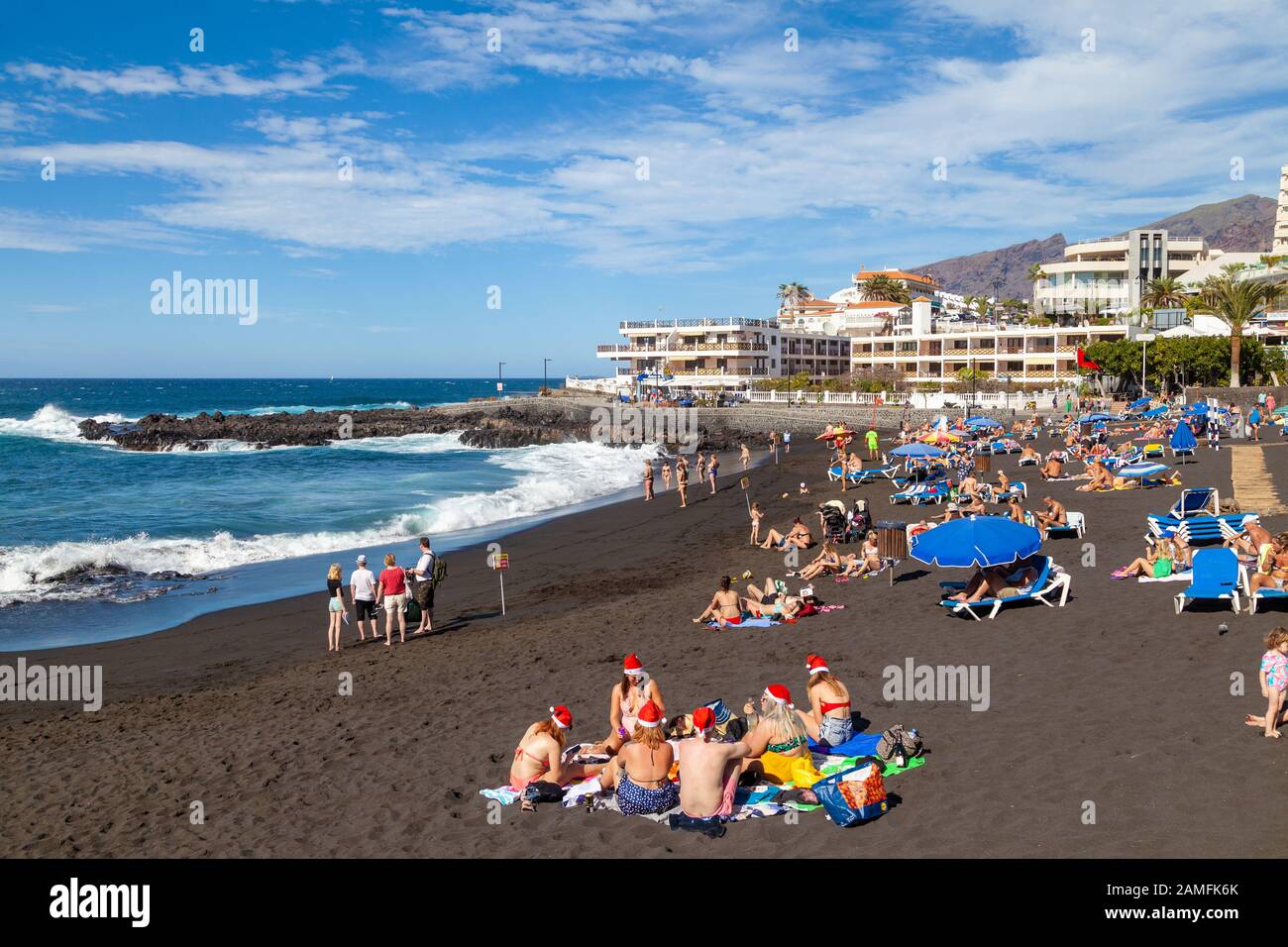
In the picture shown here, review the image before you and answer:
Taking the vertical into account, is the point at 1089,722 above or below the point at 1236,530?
below

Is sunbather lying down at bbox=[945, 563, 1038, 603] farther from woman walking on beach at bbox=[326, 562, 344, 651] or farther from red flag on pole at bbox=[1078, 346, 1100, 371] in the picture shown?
red flag on pole at bbox=[1078, 346, 1100, 371]

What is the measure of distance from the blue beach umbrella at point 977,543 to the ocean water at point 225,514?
13.2m

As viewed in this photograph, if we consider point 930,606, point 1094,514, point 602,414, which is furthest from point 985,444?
point 602,414

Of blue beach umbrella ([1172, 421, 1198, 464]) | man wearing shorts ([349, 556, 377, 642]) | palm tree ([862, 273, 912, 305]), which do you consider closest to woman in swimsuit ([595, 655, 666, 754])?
man wearing shorts ([349, 556, 377, 642])

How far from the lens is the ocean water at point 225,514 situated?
18.5m

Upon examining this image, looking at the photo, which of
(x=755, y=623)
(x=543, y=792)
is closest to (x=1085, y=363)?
(x=755, y=623)

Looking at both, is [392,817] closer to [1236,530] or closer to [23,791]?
[23,791]

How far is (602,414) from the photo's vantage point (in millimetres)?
68938

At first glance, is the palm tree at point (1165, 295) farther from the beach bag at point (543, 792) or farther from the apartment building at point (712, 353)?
the beach bag at point (543, 792)

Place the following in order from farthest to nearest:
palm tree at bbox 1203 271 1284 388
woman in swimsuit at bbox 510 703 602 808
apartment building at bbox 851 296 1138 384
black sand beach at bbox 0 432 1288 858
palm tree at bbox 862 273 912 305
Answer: palm tree at bbox 862 273 912 305, apartment building at bbox 851 296 1138 384, palm tree at bbox 1203 271 1284 388, woman in swimsuit at bbox 510 703 602 808, black sand beach at bbox 0 432 1288 858

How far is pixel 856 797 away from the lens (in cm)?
674

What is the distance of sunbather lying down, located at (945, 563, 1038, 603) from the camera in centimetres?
1236

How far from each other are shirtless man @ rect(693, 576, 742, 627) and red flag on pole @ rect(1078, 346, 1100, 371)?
166 ft
